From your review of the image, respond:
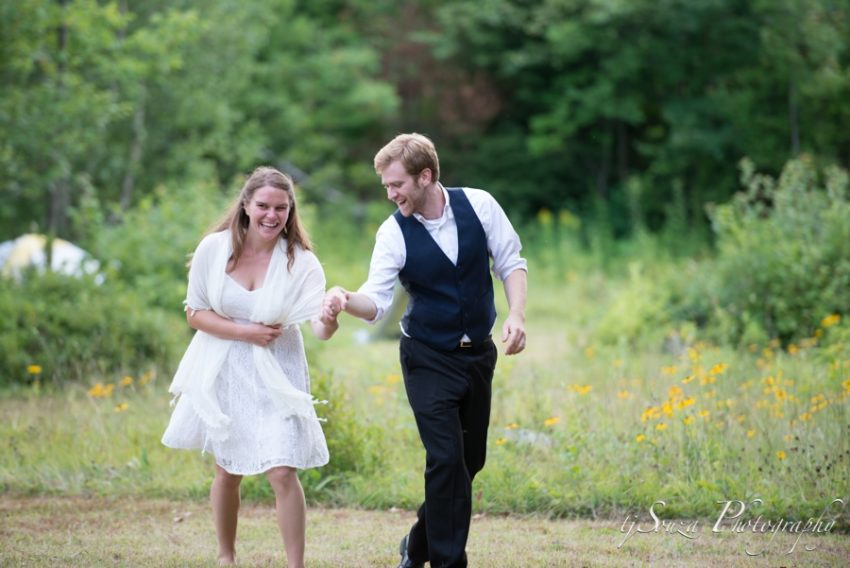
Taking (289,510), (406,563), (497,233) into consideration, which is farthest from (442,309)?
(406,563)

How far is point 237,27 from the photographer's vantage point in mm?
18312

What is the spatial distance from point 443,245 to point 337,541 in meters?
1.87

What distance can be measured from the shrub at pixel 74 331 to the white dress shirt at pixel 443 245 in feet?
16.6

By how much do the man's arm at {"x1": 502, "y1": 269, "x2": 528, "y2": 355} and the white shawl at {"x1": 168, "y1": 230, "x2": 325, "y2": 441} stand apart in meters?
0.85

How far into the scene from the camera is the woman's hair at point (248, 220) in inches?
197

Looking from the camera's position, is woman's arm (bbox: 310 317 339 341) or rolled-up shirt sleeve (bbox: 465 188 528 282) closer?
woman's arm (bbox: 310 317 339 341)

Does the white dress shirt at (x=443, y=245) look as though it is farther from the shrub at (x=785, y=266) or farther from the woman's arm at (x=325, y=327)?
the shrub at (x=785, y=266)

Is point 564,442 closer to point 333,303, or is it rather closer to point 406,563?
point 406,563

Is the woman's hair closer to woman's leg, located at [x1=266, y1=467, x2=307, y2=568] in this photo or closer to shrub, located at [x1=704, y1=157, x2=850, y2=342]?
woman's leg, located at [x1=266, y1=467, x2=307, y2=568]

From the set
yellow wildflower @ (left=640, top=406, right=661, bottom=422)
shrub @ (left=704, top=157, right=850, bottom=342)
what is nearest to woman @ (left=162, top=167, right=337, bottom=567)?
yellow wildflower @ (left=640, top=406, right=661, bottom=422)

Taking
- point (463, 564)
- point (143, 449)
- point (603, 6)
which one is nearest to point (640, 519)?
point (463, 564)

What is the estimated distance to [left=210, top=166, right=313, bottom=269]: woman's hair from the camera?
502 cm

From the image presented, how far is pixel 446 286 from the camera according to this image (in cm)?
483

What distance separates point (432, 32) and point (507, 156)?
301cm
